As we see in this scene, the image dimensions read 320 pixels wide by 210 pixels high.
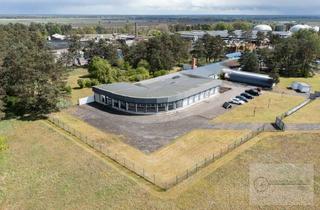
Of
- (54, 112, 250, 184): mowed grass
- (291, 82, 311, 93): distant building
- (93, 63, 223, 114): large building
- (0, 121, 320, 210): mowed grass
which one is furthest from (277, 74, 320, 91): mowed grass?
(54, 112, 250, 184): mowed grass

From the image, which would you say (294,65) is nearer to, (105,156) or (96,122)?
(96,122)

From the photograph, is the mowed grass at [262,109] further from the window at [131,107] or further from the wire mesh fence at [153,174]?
the window at [131,107]

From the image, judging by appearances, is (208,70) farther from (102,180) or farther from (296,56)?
(102,180)

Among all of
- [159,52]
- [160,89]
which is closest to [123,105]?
[160,89]

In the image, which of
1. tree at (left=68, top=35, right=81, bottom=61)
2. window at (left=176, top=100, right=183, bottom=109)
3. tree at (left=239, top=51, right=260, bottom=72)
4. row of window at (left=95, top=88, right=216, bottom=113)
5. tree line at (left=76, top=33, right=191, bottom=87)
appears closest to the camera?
row of window at (left=95, top=88, right=216, bottom=113)

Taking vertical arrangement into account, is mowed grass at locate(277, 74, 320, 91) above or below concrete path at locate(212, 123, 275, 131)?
above

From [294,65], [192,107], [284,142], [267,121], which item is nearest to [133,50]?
[192,107]

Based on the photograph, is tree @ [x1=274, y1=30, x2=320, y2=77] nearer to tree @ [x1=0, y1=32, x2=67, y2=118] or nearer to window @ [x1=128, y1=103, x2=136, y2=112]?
window @ [x1=128, y1=103, x2=136, y2=112]
